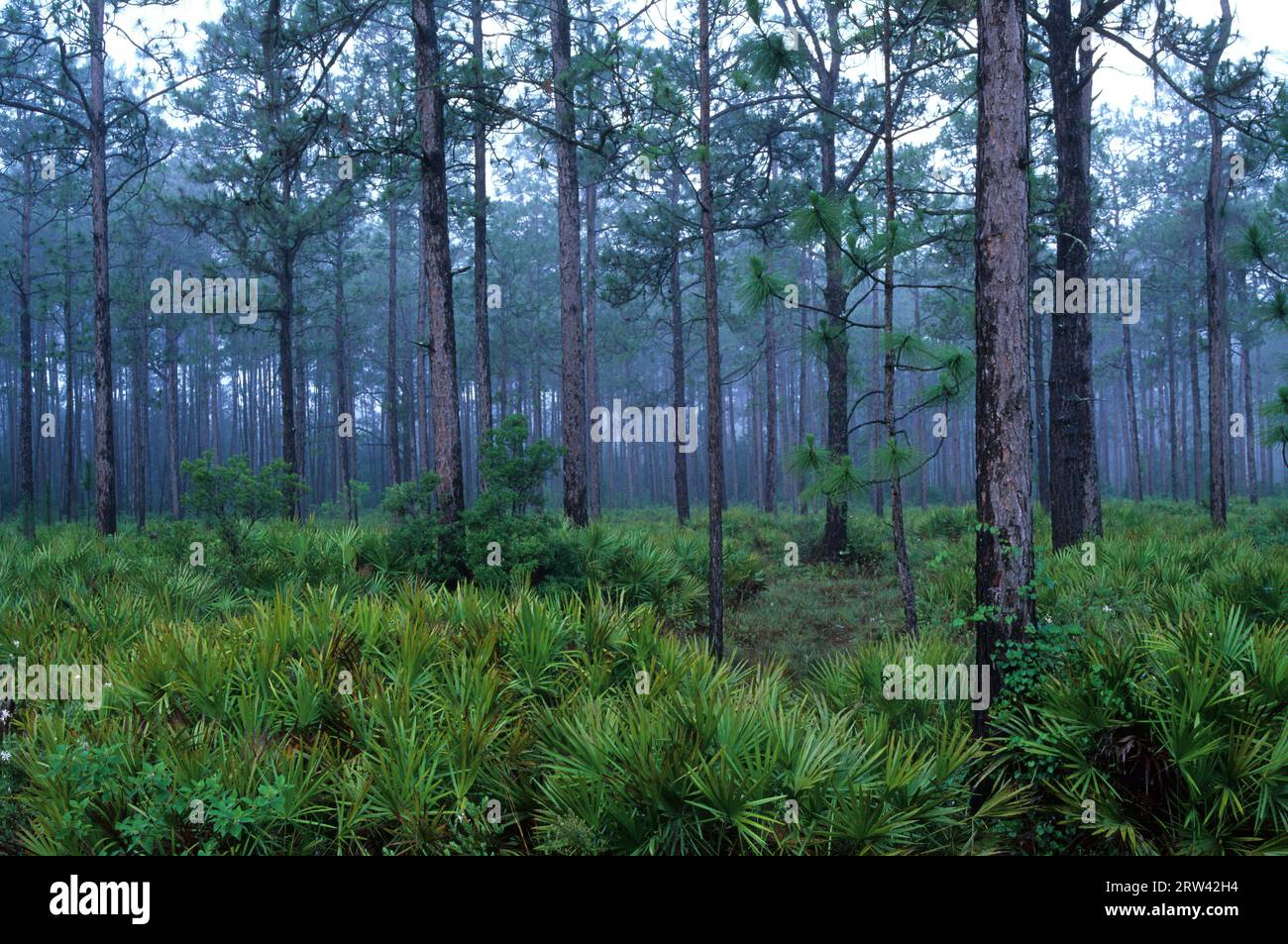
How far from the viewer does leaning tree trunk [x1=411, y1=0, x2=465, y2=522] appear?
10430mm

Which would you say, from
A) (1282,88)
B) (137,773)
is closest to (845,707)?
(137,773)

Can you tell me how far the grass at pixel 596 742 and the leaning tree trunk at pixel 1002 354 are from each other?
1.14 feet

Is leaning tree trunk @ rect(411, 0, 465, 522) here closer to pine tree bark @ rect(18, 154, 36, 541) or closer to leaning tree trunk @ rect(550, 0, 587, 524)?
leaning tree trunk @ rect(550, 0, 587, 524)

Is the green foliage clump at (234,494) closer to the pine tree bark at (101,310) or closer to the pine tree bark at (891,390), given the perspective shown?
the pine tree bark at (101,310)

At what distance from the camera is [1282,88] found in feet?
34.3

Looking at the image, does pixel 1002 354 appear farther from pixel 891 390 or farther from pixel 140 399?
pixel 140 399

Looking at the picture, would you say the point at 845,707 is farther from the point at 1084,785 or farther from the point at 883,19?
the point at 883,19

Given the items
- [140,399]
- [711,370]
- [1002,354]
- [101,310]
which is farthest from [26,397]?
[1002,354]

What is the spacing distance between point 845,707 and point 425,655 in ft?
11.2

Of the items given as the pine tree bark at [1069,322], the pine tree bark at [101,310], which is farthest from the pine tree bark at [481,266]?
the pine tree bark at [1069,322]

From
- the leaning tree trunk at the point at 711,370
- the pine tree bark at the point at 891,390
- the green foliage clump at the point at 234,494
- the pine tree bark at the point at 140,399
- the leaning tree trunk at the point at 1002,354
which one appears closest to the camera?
the leaning tree trunk at the point at 1002,354

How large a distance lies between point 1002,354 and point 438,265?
7723 mm

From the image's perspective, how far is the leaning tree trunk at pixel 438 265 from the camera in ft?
34.2

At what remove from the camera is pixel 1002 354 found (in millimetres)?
5535
